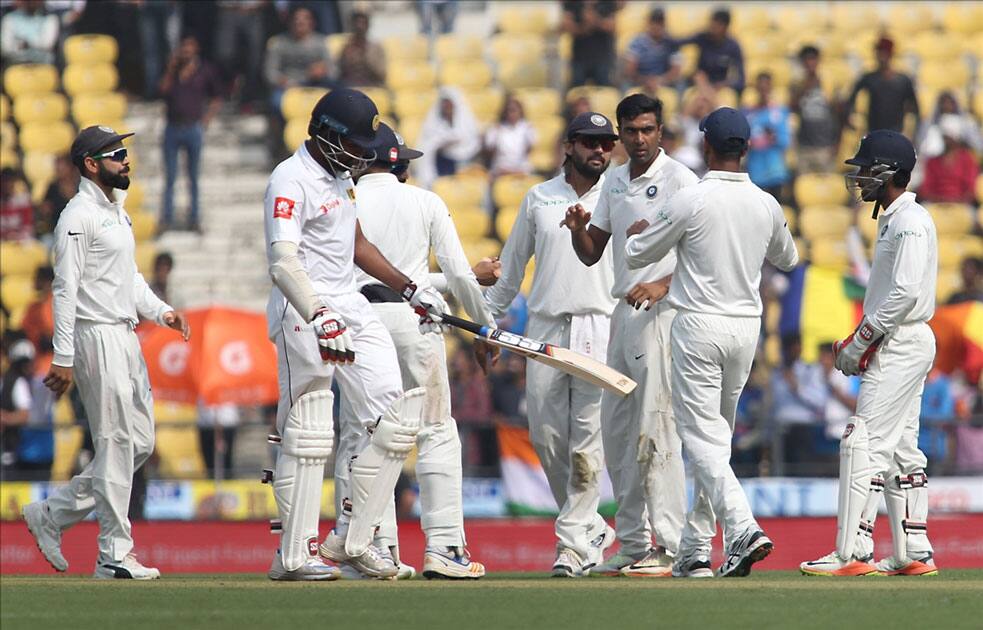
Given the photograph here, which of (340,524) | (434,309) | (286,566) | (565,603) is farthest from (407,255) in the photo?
(565,603)

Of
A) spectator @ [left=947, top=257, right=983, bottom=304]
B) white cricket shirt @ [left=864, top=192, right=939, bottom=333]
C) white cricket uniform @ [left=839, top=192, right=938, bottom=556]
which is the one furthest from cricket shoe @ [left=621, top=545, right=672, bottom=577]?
spectator @ [left=947, top=257, right=983, bottom=304]

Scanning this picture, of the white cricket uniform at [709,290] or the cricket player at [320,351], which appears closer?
the cricket player at [320,351]

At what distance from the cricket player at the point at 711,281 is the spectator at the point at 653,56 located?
11161 mm

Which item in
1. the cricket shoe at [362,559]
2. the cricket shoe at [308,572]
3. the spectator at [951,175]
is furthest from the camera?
the spectator at [951,175]

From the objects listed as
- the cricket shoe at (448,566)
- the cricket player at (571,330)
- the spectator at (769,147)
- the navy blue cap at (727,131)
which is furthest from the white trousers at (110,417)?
the spectator at (769,147)

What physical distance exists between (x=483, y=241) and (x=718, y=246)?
10.3 metres

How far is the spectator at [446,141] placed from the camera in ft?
63.6

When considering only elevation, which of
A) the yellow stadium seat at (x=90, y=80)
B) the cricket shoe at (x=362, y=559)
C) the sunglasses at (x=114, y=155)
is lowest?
the cricket shoe at (x=362, y=559)

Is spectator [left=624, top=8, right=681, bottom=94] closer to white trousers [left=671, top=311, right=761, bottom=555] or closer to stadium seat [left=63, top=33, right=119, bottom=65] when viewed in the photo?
stadium seat [left=63, top=33, right=119, bottom=65]

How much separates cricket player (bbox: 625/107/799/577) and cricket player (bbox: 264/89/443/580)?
1.26 meters

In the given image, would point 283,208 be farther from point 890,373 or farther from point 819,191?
point 819,191

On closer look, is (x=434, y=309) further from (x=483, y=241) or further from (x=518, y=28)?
(x=518, y=28)

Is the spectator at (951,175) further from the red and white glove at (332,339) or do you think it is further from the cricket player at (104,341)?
the red and white glove at (332,339)

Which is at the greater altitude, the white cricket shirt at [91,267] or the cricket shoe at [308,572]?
the white cricket shirt at [91,267]
